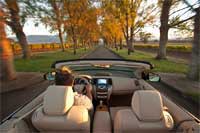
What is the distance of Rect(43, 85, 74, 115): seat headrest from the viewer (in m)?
2.80

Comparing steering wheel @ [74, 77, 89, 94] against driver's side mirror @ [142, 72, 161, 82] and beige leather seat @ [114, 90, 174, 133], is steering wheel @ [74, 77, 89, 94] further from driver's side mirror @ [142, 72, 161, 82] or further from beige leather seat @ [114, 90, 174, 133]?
Answer: beige leather seat @ [114, 90, 174, 133]

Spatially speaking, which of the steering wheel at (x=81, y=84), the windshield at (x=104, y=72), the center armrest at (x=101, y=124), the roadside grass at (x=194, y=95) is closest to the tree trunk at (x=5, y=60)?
the windshield at (x=104, y=72)

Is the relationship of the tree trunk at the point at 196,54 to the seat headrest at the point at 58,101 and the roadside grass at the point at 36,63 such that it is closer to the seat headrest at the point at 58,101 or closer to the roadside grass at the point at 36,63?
the roadside grass at the point at 36,63

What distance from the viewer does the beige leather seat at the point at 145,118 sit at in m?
2.71

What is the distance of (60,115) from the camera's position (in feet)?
9.22

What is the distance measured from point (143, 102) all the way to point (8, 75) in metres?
11.9

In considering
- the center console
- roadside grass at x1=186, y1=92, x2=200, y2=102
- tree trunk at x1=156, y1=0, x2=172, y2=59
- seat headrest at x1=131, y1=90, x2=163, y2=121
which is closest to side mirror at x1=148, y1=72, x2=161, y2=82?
the center console

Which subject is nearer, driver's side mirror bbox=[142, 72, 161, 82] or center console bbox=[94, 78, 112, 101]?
driver's side mirror bbox=[142, 72, 161, 82]

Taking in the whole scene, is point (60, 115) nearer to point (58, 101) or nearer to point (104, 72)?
point (58, 101)

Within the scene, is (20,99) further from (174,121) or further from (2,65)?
(174,121)

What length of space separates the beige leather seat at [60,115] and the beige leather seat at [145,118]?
40 cm

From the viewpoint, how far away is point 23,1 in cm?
1326

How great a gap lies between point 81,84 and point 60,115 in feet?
7.20

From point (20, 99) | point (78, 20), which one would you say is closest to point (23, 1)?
point (20, 99)
